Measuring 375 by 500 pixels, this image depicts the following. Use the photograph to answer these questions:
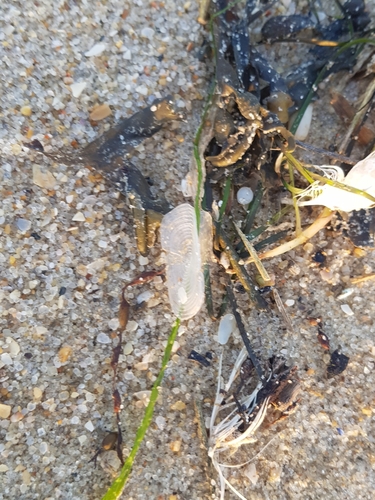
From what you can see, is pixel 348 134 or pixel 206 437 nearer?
pixel 206 437

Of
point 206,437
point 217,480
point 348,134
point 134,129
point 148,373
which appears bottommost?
point 217,480

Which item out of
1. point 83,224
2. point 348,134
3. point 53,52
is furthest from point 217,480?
point 53,52

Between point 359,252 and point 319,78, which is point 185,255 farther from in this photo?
point 319,78

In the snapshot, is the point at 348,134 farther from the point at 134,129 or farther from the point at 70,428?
the point at 70,428

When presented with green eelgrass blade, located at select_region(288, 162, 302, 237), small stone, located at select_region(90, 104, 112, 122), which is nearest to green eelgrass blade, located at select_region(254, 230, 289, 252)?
green eelgrass blade, located at select_region(288, 162, 302, 237)

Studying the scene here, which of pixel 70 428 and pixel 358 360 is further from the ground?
pixel 358 360

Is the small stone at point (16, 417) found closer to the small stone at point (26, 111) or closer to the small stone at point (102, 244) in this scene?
the small stone at point (102, 244)
